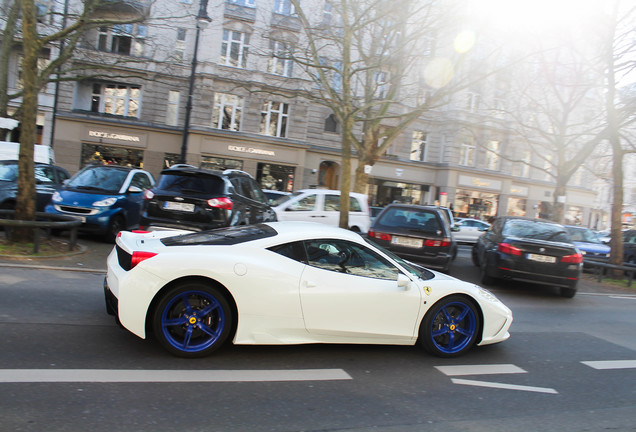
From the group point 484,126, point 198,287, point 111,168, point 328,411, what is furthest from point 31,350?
point 484,126

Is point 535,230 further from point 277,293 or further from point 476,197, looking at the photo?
point 476,197

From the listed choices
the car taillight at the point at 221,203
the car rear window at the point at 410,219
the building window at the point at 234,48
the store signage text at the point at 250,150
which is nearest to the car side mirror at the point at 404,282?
the car taillight at the point at 221,203

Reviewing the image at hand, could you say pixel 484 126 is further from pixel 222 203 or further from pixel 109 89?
pixel 222 203

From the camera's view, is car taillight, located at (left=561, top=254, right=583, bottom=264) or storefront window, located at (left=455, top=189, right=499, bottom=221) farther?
storefront window, located at (left=455, top=189, right=499, bottom=221)

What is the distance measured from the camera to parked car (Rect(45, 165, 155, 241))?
10.5 m

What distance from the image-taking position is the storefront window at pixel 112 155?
93.2ft

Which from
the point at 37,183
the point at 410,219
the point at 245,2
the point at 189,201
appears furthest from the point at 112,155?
the point at 410,219

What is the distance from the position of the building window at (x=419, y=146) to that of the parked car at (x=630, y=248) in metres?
18.6

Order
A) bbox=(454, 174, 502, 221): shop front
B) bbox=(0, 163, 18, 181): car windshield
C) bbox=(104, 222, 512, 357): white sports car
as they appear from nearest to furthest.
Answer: bbox=(104, 222, 512, 357): white sports car, bbox=(0, 163, 18, 181): car windshield, bbox=(454, 174, 502, 221): shop front

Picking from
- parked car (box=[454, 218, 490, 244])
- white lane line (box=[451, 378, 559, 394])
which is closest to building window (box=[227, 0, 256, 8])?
parked car (box=[454, 218, 490, 244])

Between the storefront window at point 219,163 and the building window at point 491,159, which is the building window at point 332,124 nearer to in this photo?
the storefront window at point 219,163

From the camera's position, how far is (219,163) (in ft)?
98.1

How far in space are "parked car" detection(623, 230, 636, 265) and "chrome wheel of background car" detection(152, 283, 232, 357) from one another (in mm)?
18320

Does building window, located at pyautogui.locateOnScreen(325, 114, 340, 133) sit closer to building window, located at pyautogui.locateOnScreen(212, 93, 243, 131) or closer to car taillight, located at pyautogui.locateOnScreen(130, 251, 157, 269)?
building window, located at pyautogui.locateOnScreen(212, 93, 243, 131)
